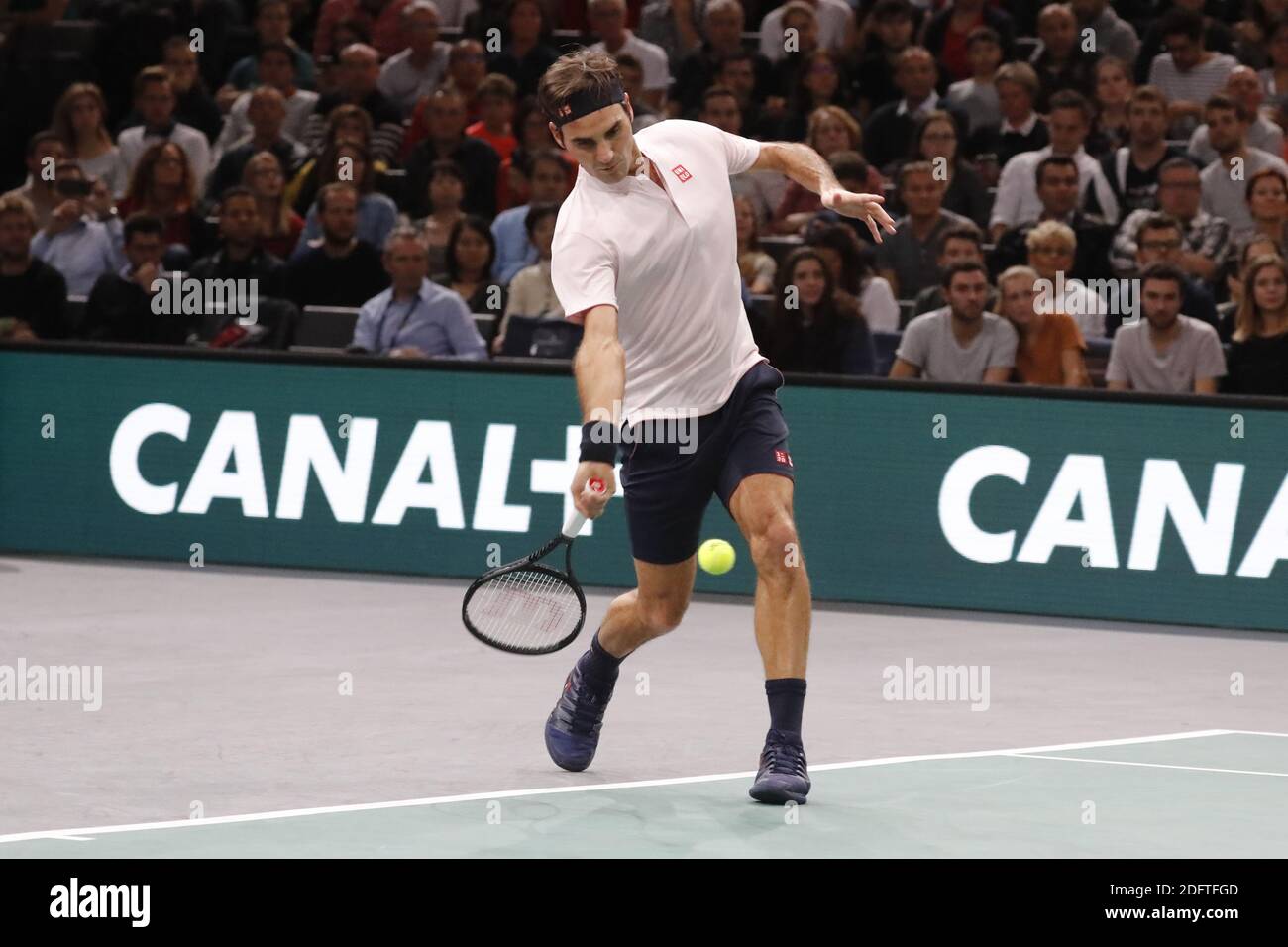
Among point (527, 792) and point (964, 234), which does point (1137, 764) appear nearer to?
point (527, 792)

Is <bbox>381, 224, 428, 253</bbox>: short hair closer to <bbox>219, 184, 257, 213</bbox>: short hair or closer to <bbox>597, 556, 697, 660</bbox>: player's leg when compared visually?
<bbox>219, 184, 257, 213</bbox>: short hair

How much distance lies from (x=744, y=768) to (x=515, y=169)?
26.7 feet

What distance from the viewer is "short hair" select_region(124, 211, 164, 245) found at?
1470 cm

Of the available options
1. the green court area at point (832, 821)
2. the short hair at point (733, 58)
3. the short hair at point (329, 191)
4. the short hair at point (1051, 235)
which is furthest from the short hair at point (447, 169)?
the green court area at point (832, 821)

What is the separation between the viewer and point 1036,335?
12.4 meters

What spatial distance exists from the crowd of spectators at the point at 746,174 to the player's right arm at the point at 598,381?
5535 mm

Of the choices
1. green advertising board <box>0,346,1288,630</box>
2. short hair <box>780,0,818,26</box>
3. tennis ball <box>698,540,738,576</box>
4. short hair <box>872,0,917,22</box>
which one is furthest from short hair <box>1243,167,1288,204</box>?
tennis ball <box>698,540,738,576</box>

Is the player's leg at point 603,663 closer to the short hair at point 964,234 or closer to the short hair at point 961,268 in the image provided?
the short hair at point 961,268

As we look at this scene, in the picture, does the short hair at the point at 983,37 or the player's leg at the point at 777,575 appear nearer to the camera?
the player's leg at the point at 777,575

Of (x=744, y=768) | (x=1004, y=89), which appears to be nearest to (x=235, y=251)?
(x=1004, y=89)

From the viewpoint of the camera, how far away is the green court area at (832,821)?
6359 mm

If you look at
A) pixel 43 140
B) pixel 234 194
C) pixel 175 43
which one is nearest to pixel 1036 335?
pixel 234 194

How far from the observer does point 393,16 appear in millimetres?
17609
